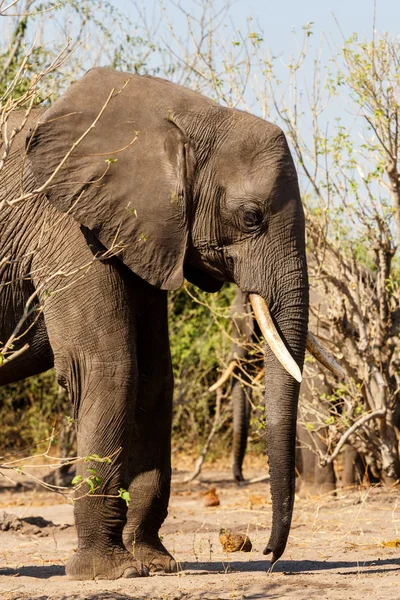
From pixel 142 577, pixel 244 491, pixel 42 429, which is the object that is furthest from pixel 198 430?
pixel 142 577

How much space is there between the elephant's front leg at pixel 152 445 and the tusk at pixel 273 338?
2.62 ft

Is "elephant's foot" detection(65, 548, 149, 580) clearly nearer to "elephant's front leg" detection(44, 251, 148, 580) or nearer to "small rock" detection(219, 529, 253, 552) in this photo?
"elephant's front leg" detection(44, 251, 148, 580)

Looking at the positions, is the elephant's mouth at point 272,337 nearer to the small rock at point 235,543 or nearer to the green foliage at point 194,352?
the small rock at point 235,543

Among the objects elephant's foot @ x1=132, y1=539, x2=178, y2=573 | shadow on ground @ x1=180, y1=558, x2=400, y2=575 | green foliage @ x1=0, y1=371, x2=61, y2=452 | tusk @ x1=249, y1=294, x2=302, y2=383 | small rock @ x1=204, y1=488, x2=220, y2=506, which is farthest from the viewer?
green foliage @ x1=0, y1=371, x2=61, y2=452

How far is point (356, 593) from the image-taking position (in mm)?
5742

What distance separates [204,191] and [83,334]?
1.06 metres

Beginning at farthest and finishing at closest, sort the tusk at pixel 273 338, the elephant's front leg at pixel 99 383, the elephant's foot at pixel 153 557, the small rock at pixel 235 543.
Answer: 1. the small rock at pixel 235 543
2. the elephant's foot at pixel 153 557
3. the elephant's front leg at pixel 99 383
4. the tusk at pixel 273 338

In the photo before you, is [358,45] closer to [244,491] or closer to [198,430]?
[244,491]

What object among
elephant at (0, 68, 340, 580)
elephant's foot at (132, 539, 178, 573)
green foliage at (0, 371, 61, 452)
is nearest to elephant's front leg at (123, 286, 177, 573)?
elephant's foot at (132, 539, 178, 573)

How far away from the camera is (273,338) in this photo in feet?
20.1

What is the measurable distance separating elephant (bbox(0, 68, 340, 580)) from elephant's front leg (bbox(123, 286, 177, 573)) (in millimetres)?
271

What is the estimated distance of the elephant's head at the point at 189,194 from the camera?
6.23 m

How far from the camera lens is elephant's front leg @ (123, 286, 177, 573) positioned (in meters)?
6.80

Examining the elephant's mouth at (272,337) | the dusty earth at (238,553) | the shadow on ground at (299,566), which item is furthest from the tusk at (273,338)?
the shadow on ground at (299,566)
